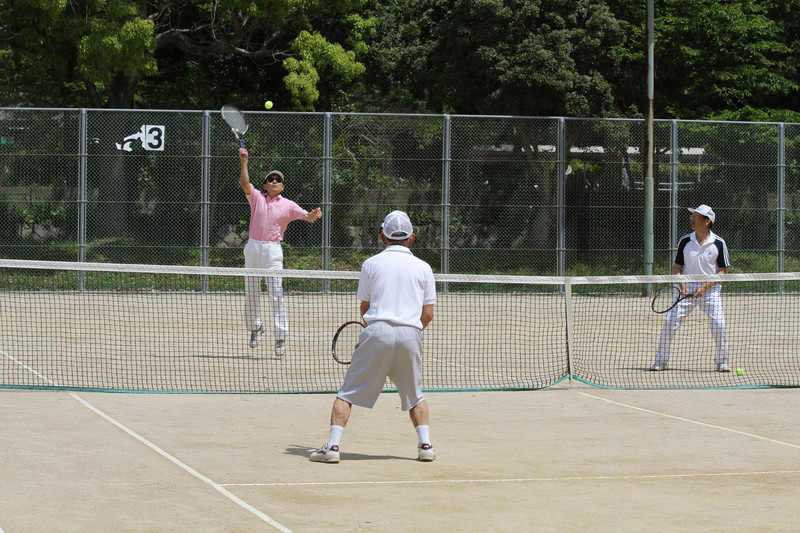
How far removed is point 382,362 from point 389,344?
13 cm

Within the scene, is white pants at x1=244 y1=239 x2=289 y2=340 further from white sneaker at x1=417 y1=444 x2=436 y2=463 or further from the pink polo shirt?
white sneaker at x1=417 y1=444 x2=436 y2=463

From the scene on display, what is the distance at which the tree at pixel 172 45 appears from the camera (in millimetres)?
22938

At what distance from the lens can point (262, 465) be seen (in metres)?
6.36

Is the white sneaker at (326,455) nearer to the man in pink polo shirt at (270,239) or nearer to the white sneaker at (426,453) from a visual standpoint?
the white sneaker at (426,453)

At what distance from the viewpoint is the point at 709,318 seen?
11.1 metres

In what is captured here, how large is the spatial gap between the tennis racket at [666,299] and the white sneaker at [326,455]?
225 inches

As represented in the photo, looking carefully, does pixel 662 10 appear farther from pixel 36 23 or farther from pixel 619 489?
pixel 619 489

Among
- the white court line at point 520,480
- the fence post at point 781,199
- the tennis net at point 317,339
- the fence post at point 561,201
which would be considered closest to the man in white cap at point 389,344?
the white court line at point 520,480

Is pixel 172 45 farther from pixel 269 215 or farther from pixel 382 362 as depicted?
pixel 382 362

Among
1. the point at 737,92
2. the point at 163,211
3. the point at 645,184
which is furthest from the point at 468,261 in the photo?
the point at 737,92

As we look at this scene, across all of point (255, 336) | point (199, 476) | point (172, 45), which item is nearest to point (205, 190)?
point (172, 45)

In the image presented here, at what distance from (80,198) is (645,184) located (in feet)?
36.9

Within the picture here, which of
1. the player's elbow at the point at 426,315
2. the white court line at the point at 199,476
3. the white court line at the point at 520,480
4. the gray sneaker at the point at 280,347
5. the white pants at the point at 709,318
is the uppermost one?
the player's elbow at the point at 426,315

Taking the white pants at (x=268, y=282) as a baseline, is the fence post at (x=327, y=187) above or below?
above
